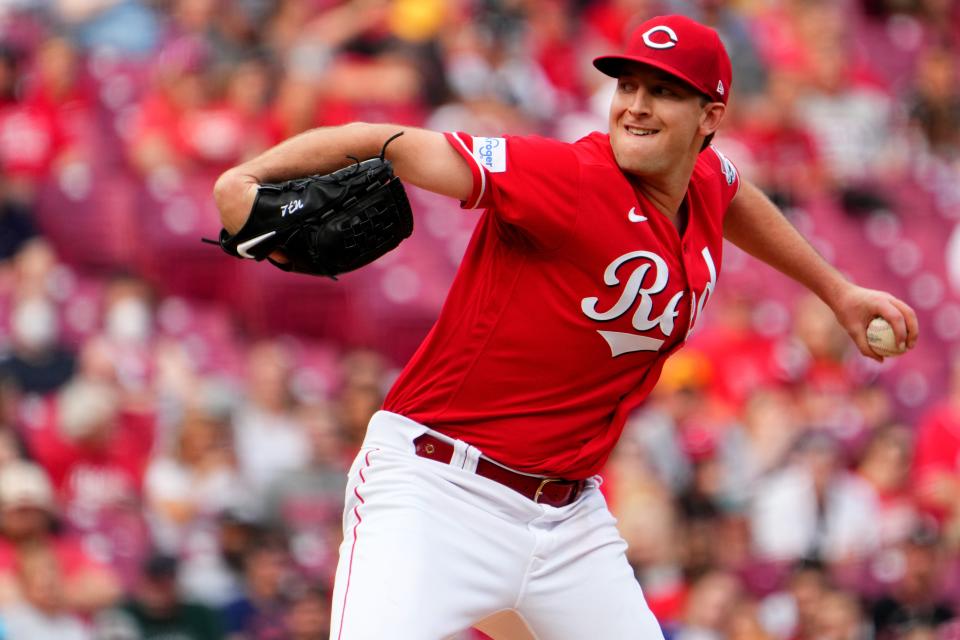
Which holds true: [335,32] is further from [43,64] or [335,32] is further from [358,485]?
[358,485]

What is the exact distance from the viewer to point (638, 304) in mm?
4090

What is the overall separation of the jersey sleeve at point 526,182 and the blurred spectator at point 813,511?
13.6 ft

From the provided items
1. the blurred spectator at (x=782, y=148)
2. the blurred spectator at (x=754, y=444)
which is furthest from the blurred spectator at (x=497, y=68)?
the blurred spectator at (x=754, y=444)

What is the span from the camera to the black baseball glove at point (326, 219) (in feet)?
12.1

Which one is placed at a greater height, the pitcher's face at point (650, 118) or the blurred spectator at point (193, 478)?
the pitcher's face at point (650, 118)

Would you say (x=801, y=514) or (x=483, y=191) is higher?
(x=483, y=191)

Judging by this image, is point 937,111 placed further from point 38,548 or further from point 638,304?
point 638,304

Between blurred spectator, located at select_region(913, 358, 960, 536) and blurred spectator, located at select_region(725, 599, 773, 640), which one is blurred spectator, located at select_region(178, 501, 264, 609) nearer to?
blurred spectator, located at select_region(725, 599, 773, 640)

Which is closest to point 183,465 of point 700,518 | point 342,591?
point 700,518

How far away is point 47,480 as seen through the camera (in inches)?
273

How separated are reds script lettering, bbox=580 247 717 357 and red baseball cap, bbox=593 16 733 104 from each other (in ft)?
1.47

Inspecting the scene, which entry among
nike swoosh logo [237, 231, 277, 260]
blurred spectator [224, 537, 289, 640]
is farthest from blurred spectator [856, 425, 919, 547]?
nike swoosh logo [237, 231, 277, 260]

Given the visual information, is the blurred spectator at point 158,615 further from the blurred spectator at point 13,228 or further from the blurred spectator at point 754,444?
the blurred spectator at point 754,444

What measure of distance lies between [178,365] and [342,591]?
161 inches
